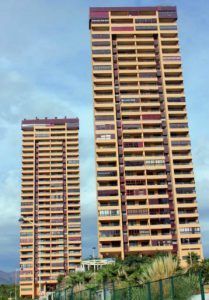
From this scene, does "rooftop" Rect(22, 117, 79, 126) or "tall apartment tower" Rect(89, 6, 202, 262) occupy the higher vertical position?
"rooftop" Rect(22, 117, 79, 126)

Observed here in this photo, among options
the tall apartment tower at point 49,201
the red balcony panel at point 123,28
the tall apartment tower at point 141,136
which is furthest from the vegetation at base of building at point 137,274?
the tall apartment tower at point 49,201

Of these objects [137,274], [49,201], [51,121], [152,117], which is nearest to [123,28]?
[152,117]

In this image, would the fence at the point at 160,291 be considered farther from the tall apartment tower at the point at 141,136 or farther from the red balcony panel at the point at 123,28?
the red balcony panel at the point at 123,28

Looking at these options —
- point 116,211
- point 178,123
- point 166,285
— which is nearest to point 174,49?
point 178,123

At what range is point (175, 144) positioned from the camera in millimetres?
108500

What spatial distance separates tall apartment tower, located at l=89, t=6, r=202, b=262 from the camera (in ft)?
330

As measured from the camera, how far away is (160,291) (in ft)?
66.1

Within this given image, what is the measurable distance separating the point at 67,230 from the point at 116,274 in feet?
332

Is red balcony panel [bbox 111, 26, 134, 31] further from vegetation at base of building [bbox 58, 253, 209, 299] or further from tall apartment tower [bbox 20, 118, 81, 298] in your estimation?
vegetation at base of building [bbox 58, 253, 209, 299]

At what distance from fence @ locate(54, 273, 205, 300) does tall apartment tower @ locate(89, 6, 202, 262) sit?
71167 millimetres

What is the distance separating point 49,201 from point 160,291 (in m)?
137

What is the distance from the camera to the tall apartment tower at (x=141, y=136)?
330 feet

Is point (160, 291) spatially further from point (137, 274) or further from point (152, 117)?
point (152, 117)

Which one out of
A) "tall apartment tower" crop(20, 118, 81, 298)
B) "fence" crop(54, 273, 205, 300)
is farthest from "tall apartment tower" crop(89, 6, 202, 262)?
"fence" crop(54, 273, 205, 300)
